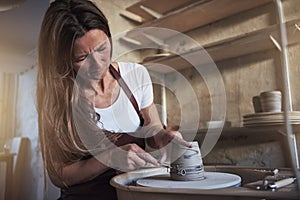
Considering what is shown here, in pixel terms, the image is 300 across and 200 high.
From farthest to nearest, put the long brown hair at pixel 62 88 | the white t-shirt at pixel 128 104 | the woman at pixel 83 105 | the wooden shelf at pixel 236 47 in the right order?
the wooden shelf at pixel 236 47 → the white t-shirt at pixel 128 104 → the long brown hair at pixel 62 88 → the woman at pixel 83 105

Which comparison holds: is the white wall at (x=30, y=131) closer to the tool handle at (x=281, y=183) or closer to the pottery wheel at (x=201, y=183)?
the pottery wheel at (x=201, y=183)

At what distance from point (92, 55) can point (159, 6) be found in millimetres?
875

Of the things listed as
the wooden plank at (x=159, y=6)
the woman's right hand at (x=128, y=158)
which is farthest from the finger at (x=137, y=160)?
the wooden plank at (x=159, y=6)

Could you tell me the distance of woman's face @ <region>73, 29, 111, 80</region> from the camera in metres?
0.90

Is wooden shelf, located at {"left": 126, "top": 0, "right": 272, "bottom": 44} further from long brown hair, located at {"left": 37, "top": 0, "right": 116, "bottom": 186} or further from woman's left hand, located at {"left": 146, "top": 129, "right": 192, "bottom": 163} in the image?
woman's left hand, located at {"left": 146, "top": 129, "right": 192, "bottom": 163}

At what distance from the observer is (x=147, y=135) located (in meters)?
0.90

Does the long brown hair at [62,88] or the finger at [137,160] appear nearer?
the finger at [137,160]

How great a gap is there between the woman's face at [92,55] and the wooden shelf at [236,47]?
1.79 ft

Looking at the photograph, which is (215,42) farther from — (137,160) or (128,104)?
(137,160)

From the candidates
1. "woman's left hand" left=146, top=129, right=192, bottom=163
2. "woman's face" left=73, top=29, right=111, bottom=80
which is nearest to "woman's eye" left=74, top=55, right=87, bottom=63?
"woman's face" left=73, top=29, right=111, bottom=80

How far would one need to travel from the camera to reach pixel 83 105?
938 millimetres

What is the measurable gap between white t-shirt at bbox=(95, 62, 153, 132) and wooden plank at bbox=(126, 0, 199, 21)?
1.99ft

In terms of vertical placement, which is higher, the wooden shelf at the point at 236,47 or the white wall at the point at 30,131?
the wooden shelf at the point at 236,47

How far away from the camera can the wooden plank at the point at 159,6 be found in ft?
5.09
